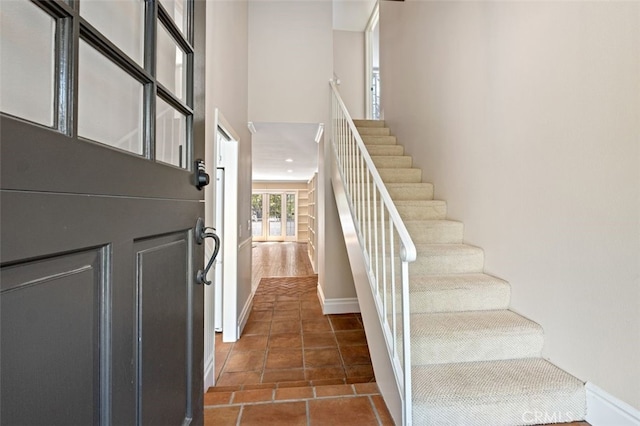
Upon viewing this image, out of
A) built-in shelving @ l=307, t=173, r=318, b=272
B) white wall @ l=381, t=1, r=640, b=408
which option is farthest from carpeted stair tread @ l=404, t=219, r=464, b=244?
built-in shelving @ l=307, t=173, r=318, b=272

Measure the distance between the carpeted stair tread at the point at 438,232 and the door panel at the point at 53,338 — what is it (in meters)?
2.18

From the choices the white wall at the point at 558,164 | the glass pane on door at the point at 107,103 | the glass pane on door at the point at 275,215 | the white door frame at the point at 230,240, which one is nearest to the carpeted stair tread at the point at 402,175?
the white wall at the point at 558,164

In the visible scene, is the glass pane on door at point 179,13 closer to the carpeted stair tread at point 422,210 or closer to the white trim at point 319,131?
the carpeted stair tread at point 422,210

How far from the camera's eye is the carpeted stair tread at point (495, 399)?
1266 mm

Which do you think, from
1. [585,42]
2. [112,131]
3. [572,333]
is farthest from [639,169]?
[112,131]

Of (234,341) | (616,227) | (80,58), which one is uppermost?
(80,58)

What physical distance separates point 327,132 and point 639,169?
9.47ft

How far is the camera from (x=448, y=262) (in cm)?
206

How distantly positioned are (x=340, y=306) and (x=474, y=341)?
225 cm

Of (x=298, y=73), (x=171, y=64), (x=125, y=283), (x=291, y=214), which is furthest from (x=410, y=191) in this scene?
(x=291, y=214)

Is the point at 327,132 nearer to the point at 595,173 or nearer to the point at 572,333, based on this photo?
the point at 595,173

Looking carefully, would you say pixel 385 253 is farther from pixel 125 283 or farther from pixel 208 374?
pixel 125 283

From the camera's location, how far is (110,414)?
1.92 ft

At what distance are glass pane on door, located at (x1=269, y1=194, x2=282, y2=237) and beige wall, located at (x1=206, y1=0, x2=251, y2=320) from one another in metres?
7.88
